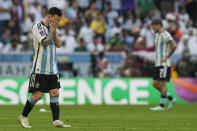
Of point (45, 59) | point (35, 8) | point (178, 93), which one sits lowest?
point (178, 93)

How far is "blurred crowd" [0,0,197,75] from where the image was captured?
88.5 feet

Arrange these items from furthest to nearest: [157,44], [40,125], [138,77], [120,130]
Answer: [138,77] < [157,44] < [40,125] < [120,130]

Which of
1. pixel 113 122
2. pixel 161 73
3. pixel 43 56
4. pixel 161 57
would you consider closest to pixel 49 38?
pixel 43 56

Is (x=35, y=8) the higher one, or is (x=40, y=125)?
(x=35, y=8)

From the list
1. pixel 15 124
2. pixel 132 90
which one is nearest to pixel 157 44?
pixel 132 90

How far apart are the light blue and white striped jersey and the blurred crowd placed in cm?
1240

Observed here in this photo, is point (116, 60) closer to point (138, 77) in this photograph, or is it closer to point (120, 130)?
point (138, 77)

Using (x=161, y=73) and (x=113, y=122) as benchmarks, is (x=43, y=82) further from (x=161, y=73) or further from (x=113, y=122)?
(x=161, y=73)

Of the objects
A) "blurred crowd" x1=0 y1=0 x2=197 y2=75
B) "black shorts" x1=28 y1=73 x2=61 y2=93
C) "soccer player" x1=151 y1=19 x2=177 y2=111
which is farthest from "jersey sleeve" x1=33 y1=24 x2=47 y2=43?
"blurred crowd" x1=0 y1=0 x2=197 y2=75

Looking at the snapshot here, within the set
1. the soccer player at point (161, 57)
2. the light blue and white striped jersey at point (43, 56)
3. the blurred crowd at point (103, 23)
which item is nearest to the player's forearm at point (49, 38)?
the light blue and white striped jersey at point (43, 56)

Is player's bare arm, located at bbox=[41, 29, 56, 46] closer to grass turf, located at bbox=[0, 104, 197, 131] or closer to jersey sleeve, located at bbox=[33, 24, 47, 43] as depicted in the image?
jersey sleeve, located at bbox=[33, 24, 47, 43]

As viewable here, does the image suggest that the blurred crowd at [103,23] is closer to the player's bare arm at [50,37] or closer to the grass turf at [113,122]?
the grass turf at [113,122]

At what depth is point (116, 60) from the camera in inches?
1016

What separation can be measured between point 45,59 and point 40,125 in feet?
4.74
